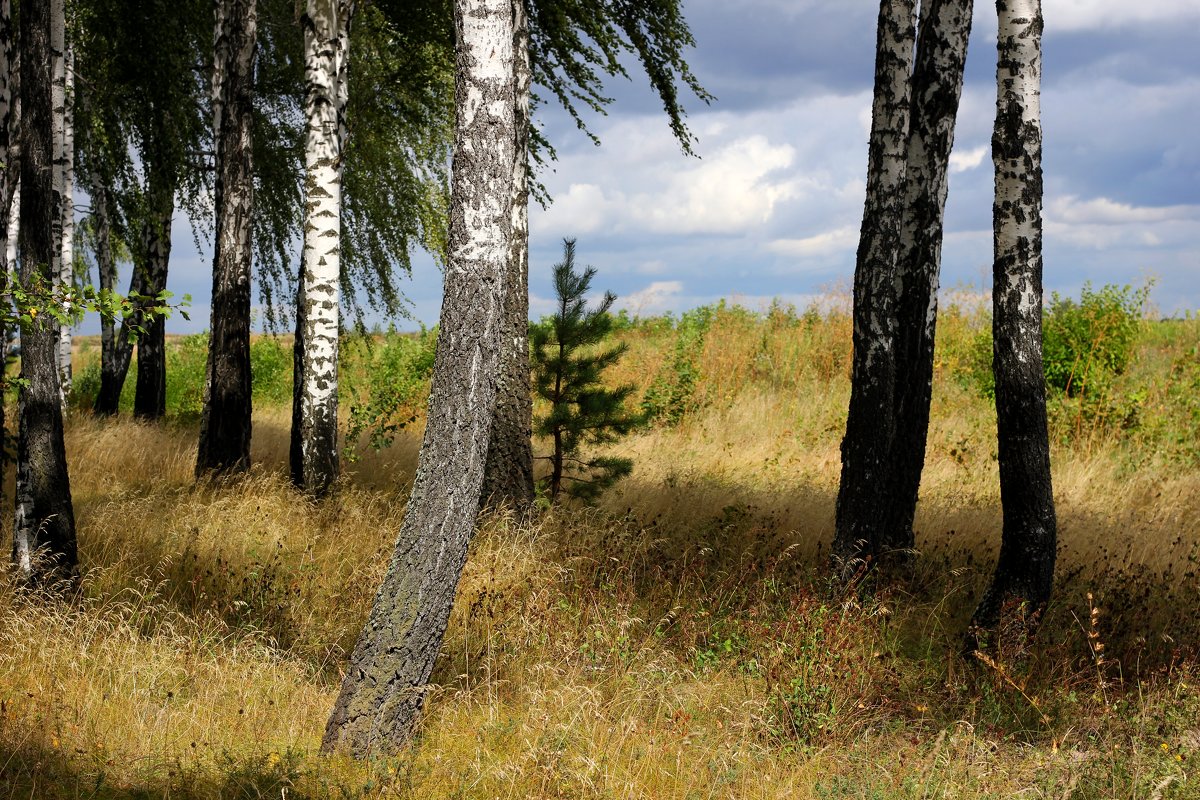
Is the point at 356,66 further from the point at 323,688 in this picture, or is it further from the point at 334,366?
the point at 323,688

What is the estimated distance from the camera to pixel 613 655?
16.0 ft

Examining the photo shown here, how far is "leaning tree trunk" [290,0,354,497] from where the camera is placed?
7609 mm

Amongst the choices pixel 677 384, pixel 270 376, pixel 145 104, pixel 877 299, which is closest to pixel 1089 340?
pixel 677 384

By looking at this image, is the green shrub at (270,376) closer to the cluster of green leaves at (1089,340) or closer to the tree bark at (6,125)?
the tree bark at (6,125)

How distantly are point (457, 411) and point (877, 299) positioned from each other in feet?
11.1

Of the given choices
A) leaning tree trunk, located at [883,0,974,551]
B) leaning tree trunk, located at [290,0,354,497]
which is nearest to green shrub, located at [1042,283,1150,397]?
leaning tree trunk, located at [883,0,974,551]

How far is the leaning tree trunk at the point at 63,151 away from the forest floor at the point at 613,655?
2737 mm

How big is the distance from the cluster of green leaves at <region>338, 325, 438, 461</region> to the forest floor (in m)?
0.73

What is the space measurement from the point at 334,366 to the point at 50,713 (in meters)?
4.07

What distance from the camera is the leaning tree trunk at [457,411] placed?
372 cm

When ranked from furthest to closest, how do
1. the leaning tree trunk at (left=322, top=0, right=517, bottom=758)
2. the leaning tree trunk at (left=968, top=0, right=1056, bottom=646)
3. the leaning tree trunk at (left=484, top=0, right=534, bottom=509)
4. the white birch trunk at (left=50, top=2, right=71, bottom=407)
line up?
the leaning tree trunk at (left=484, top=0, right=534, bottom=509) → the white birch trunk at (left=50, top=2, right=71, bottom=407) → the leaning tree trunk at (left=968, top=0, right=1056, bottom=646) → the leaning tree trunk at (left=322, top=0, right=517, bottom=758)

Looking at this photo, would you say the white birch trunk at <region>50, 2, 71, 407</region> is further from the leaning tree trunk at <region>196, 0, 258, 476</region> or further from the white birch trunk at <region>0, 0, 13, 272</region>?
the leaning tree trunk at <region>196, 0, 258, 476</region>

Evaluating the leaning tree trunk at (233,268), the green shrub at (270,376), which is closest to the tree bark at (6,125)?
the leaning tree trunk at (233,268)

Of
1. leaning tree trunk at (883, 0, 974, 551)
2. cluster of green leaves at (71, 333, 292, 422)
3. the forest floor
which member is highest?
leaning tree trunk at (883, 0, 974, 551)
